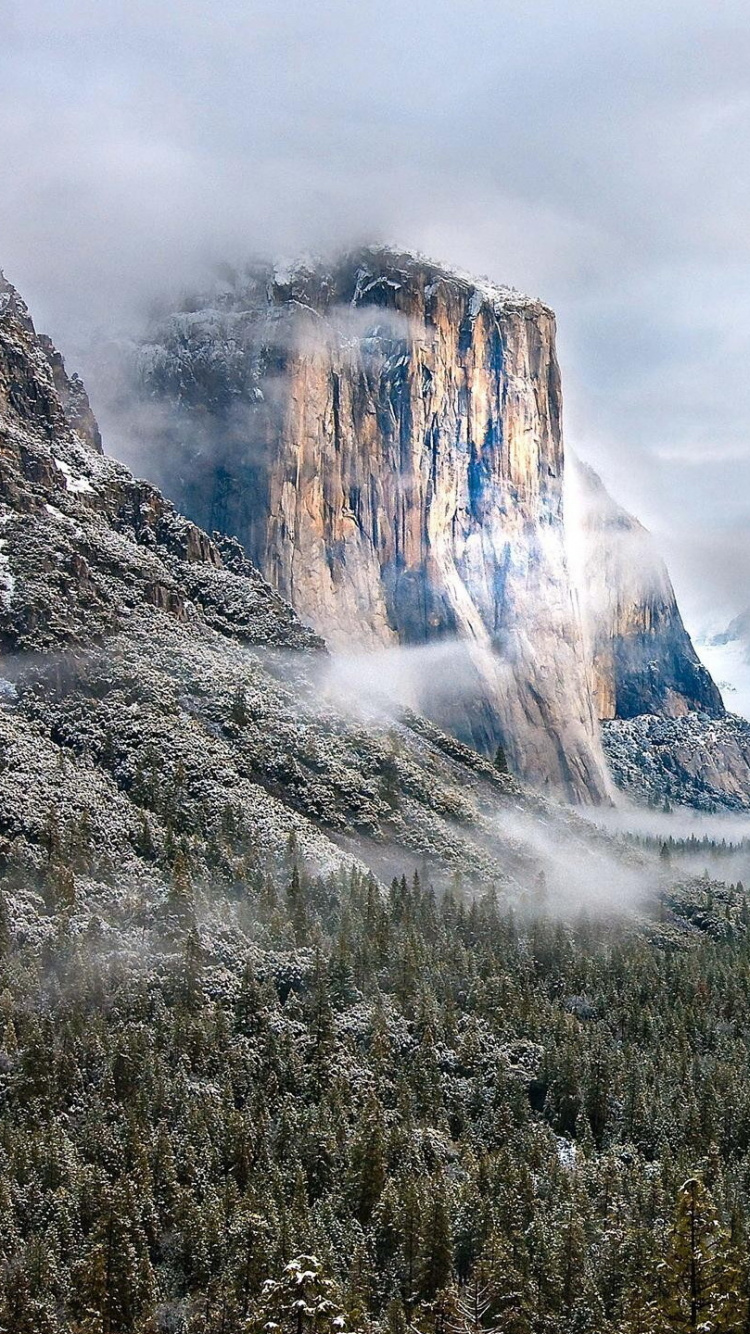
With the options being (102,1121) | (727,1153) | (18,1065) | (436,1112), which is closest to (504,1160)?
(436,1112)

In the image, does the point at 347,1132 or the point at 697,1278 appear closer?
the point at 697,1278

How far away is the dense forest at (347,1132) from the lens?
4675 inches

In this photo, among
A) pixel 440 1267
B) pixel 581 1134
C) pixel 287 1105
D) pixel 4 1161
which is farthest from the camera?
pixel 581 1134

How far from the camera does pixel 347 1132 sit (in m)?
148

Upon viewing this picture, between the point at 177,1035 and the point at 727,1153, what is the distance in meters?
55.5

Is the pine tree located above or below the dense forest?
above

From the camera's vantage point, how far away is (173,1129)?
144500 mm

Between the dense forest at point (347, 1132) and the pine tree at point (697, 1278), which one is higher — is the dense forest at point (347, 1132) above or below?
below

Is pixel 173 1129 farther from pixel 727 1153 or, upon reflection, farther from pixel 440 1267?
pixel 727 1153

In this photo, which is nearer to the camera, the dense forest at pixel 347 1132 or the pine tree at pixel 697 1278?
the pine tree at pixel 697 1278

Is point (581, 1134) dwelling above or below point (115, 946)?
below

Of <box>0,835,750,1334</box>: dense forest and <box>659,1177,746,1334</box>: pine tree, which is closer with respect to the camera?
<box>659,1177,746,1334</box>: pine tree

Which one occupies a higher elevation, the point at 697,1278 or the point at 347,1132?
the point at 697,1278

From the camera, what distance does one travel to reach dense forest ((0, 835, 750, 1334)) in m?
119
